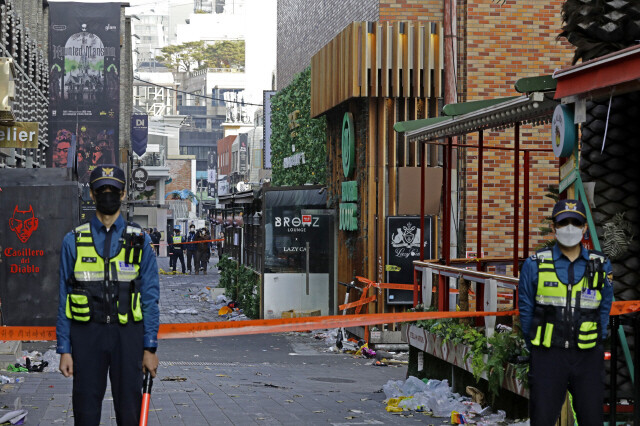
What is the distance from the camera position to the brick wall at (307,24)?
Answer: 72.1 ft

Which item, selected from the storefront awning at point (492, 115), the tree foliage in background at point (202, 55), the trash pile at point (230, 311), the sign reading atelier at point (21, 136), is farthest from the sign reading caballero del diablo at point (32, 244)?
the tree foliage in background at point (202, 55)

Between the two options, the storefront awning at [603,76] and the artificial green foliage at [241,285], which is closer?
the storefront awning at [603,76]

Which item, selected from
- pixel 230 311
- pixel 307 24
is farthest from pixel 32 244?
pixel 307 24

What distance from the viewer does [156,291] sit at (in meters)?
6.43

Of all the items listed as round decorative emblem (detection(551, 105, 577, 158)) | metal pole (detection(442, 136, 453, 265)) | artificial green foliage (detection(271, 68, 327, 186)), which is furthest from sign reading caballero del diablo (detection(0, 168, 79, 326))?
round decorative emblem (detection(551, 105, 577, 158))

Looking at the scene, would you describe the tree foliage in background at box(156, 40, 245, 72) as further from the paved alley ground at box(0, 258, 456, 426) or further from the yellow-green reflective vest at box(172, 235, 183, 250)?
the paved alley ground at box(0, 258, 456, 426)

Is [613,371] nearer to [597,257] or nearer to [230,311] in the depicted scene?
[597,257]

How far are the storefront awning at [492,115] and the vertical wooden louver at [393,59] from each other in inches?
215

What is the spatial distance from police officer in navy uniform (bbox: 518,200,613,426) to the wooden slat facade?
11371 mm

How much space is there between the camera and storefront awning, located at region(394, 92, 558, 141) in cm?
870

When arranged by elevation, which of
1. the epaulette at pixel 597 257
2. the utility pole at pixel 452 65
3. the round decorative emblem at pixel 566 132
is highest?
the utility pole at pixel 452 65

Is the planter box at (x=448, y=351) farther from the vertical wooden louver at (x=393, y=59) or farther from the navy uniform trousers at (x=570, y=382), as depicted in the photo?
the vertical wooden louver at (x=393, y=59)

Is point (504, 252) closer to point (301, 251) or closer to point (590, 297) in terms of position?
point (301, 251)

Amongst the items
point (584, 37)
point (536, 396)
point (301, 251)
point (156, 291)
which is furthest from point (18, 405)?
point (301, 251)
